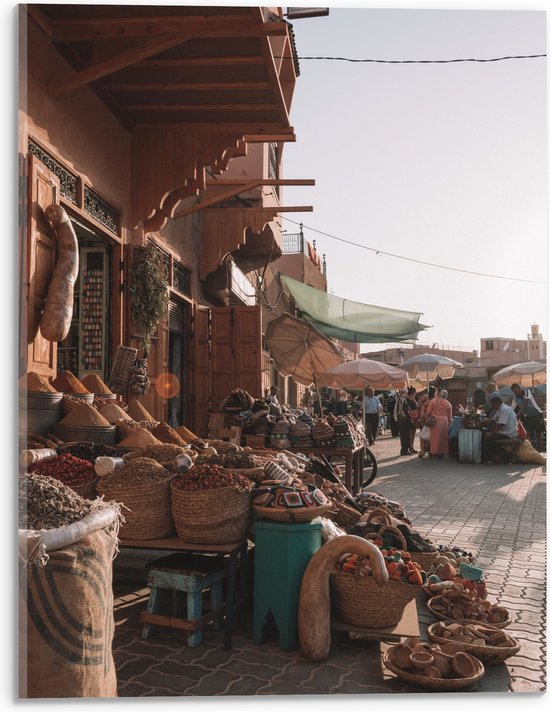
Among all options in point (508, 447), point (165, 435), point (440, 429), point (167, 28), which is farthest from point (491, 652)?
point (440, 429)

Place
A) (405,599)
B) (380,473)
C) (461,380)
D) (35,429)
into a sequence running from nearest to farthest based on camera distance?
(405,599) < (35,429) < (380,473) < (461,380)

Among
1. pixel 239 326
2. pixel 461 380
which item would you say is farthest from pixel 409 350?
pixel 239 326

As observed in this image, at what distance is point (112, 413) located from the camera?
5.10m

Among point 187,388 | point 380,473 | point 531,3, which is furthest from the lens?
point 380,473

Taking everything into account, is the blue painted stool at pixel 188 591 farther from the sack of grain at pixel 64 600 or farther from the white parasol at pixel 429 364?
the white parasol at pixel 429 364

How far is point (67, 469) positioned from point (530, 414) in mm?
11885

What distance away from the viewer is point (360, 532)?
446 cm

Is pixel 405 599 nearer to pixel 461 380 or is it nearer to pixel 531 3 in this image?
pixel 531 3

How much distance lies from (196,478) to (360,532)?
4.75 feet

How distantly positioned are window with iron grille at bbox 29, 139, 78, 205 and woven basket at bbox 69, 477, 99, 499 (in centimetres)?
230

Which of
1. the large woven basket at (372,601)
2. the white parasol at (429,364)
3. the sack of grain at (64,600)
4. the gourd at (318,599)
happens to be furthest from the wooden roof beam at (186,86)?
the white parasol at (429,364)

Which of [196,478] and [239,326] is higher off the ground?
[239,326]

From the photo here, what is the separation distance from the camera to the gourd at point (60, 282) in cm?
440

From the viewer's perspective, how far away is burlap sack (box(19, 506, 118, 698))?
1846 millimetres
